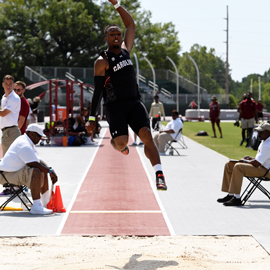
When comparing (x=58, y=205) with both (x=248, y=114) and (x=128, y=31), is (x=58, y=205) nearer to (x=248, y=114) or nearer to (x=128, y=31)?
(x=128, y=31)

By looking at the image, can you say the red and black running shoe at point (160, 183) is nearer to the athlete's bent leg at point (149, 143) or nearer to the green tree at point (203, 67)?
the athlete's bent leg at point (149, 143)

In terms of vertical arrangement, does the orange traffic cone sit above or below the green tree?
below

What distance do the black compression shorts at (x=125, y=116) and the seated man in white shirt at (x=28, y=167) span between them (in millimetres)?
1902

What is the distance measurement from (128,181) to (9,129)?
310 centimetres

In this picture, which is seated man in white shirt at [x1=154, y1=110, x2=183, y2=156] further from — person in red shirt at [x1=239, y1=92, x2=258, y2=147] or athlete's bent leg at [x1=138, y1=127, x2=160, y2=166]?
athlete's bent leg at [x1=138, y1=127, x2=160, y2=166]

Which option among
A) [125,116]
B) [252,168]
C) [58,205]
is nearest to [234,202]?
[252,168]

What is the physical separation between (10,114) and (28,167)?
1690mm

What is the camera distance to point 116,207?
865 cm

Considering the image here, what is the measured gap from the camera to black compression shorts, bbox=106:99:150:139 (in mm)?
6621

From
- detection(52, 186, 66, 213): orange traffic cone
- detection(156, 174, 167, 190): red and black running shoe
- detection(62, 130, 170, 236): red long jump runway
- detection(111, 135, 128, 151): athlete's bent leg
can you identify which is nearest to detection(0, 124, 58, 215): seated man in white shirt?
detection(52, 186, 66, 213): orange traffic cone

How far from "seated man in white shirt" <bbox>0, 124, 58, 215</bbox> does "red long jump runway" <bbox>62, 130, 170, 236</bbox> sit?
593mm

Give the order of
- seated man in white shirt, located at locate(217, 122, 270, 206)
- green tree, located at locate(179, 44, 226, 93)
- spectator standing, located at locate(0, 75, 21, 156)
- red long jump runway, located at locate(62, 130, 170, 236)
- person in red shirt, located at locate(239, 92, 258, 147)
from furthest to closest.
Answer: green tree, located at locate(179, 44, 226, 93)
person in red shirt, located at locate(239, 92, 258, 147)
spectator standing, located at locate(0, 75, 21, 156)
seated man in white shirt, located at locate(217, 122, 270, 206)
red long jump runway, located at locate(62, 130, 170, 236)

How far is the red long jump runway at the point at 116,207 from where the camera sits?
7184 millimetres

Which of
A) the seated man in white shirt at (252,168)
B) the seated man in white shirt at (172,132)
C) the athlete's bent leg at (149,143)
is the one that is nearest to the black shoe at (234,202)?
the seated man in white shirt at (252,168)
